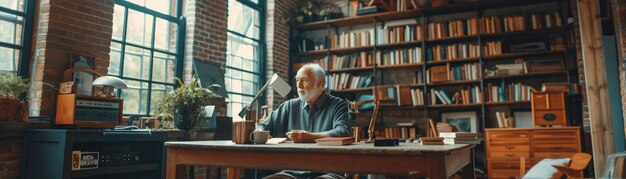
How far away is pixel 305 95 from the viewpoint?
2.63 metres

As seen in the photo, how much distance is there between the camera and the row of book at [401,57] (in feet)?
19.6

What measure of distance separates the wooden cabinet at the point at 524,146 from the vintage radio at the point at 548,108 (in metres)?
0.10

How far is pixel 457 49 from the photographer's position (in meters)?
5.76

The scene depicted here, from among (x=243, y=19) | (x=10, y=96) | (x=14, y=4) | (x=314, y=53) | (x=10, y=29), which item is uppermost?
(x=243, y=19)

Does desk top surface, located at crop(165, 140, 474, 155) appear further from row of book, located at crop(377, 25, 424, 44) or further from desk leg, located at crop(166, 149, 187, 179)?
row of book, located at crop(377, 25, 424, 44)

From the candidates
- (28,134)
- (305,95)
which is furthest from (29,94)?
(305,95)

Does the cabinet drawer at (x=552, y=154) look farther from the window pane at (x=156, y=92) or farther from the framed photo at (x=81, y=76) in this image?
the framed photo at (x=81, y=76)

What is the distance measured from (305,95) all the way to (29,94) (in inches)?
84.8

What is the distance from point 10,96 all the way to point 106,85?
1.94ft

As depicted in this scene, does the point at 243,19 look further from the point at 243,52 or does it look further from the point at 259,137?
the point at 259,137

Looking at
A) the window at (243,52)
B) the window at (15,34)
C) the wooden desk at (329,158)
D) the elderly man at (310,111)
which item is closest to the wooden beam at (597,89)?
the elderly man at (310,111)

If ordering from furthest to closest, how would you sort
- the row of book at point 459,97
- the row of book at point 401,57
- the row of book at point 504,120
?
the row of book at point 401,57
the row of book at point 459,97
the row of book at point 504,120

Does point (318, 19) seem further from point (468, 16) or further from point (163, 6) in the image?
point (163, 6)

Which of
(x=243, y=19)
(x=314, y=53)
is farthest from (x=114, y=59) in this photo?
(x=314, y=53)
